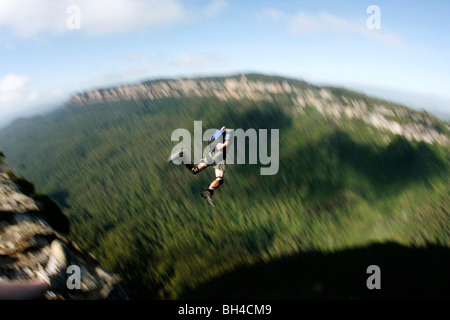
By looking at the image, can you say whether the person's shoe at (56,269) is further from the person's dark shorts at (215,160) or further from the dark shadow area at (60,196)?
the dark shadow area at (60,196)

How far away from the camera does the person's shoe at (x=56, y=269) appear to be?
13891 millimetres

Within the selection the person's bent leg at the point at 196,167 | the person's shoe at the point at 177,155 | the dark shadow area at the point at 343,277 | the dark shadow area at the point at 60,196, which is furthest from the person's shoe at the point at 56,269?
the dark shadow area at the point at 60,196

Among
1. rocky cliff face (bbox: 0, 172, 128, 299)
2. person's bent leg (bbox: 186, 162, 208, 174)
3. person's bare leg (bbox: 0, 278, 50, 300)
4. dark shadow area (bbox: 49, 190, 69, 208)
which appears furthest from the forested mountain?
person's bent leg (bbox: 186, 162, 208, 174)

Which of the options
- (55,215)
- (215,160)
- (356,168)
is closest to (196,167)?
(215,160)

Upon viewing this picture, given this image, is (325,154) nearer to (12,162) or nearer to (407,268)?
(407,268)

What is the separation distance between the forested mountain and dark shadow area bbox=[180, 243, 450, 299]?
A: 1.85ft

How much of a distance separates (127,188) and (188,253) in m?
47.3

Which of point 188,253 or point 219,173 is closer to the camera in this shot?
point 219,173

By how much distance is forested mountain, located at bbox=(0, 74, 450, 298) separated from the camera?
86.6 meters

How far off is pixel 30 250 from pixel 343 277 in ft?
377

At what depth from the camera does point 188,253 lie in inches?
3565

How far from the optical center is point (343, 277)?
3935 inches
